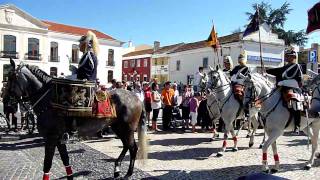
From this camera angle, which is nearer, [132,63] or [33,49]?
[33,49]

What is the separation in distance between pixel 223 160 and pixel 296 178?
84.5 inches

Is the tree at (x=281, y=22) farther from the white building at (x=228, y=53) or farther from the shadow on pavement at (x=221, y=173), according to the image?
the shadow on pavement at (x=221, y=173)

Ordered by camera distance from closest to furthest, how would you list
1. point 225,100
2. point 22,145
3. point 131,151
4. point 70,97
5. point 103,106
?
point 70,97 → point 103,106 → point 131,151 → point 225,100 → point 22,145

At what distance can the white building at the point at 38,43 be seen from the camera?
50.5 meters

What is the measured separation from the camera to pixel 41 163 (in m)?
9.09

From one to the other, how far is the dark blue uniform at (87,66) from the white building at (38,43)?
4222cm

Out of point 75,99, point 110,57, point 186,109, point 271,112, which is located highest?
point 110,57

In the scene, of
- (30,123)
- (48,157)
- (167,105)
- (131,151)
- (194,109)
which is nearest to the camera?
(48,157)

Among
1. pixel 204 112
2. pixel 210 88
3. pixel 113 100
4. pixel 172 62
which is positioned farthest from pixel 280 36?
pixel 113 100

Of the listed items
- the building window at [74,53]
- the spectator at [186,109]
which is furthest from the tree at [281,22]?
the spectator at [186,109]

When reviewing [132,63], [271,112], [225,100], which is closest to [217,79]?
[225,100]

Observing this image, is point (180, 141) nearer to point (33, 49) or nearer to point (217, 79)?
point (217, 79)

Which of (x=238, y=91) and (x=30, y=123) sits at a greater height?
(x=238, y=91)

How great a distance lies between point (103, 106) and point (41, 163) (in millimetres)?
2847
